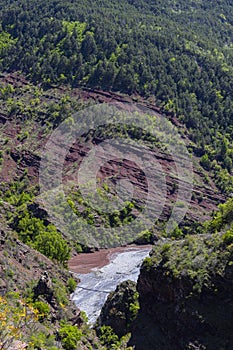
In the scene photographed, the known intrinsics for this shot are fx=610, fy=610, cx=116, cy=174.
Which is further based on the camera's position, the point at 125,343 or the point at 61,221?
the point at 61,221

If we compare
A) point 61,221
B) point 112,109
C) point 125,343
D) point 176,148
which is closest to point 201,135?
point 176,148

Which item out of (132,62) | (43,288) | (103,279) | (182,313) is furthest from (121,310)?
(132,62)

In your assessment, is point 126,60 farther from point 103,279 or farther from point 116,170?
point 103,279

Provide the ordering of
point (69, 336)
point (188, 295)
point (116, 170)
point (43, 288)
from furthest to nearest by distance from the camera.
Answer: point (116, 170) → point (43, 288) → point (69, 336) → point (188, 295)

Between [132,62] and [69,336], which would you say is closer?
[69,336]

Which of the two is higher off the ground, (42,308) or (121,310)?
(42,308)

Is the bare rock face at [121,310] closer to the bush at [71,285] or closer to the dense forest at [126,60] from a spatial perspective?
the bush at [71,285]

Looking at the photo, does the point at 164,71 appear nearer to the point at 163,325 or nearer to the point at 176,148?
the point at 176,148
